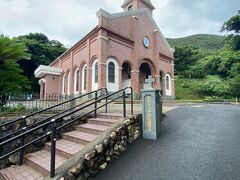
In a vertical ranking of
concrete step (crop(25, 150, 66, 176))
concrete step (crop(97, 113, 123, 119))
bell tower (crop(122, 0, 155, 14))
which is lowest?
concrete step (crop(25, 150, 66, 176))

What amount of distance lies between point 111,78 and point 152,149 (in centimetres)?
1140

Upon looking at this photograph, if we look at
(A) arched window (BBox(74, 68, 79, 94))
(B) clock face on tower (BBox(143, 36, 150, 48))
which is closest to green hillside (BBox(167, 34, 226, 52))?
(B) clock face on tower (BBox(143, 36, 150, 48))

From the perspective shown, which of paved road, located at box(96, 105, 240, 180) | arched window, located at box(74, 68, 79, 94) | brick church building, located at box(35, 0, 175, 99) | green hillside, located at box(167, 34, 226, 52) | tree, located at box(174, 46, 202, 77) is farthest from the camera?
green hillside, located at box(167, 34, 226, 52)

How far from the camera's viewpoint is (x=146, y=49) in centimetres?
1812

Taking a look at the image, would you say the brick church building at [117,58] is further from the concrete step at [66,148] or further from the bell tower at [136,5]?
the concrete step at [66,148]

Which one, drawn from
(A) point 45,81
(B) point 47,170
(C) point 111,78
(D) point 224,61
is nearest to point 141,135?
(B) point 47,170

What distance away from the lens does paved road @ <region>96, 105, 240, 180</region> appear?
122 inches

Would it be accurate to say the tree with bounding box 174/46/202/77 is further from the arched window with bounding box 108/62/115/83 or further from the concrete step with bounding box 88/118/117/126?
the concrete step with bounding box 88/118/117/126

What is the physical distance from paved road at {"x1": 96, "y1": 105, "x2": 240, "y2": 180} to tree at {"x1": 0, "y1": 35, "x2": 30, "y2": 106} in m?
5.24

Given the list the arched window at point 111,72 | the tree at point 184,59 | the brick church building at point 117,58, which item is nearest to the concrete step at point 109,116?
the brick church building at point 117,58

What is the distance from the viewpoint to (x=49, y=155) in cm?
413

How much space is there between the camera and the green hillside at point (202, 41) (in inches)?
2447

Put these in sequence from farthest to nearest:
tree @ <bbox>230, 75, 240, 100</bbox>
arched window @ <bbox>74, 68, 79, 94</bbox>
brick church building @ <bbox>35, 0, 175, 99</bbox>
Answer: tree @ <bbox>230, 75, 240, 100</bbox>, arched window @ <bbox>74, 68, 79, 94</bbox>, brick church building @ <bbox>35, 0, 175, 99</bbox>

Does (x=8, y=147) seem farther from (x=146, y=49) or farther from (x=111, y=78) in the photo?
→ (x=146, y=49)
